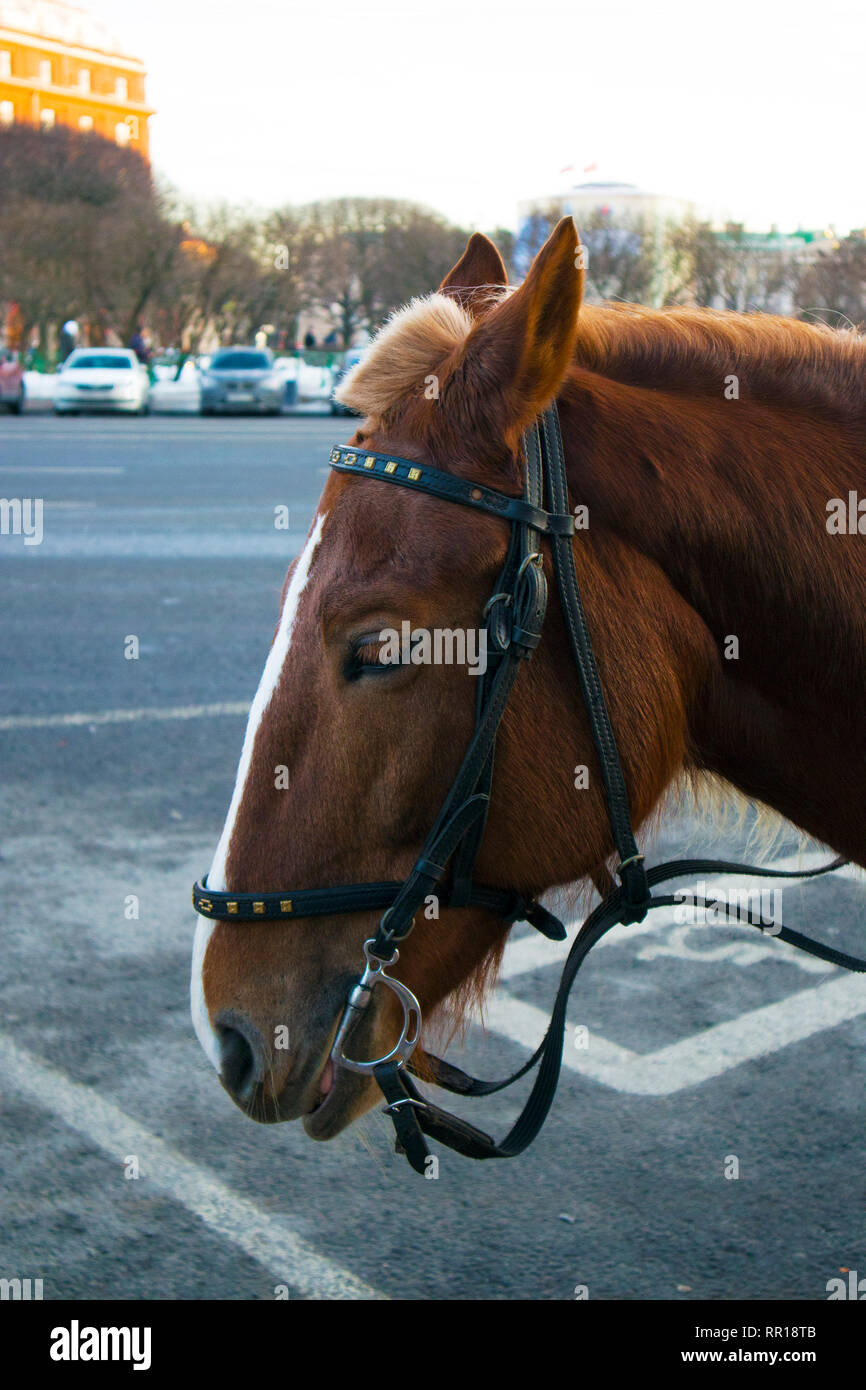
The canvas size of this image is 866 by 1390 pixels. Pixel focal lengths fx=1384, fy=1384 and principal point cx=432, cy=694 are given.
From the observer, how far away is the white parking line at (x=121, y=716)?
6.79 m

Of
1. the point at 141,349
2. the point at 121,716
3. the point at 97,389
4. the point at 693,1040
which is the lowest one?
the point at 693,1040

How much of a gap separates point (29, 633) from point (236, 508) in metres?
6.12

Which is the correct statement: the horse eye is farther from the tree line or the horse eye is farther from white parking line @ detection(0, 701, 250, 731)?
the tree line

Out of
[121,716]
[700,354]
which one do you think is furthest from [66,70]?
[700,354]

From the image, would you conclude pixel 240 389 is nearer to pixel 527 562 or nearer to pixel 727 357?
pixel 727 357

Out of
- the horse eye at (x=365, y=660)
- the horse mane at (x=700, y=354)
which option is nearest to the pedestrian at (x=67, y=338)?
the horse mane at (x=700, y=354)

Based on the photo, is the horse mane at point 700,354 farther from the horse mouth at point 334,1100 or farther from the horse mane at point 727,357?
the horse mouth at point 334,1100

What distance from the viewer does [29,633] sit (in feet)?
28.1

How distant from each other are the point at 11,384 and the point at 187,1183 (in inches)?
1112

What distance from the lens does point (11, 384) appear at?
29078mm

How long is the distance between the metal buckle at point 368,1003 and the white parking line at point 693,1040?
5.84 feet

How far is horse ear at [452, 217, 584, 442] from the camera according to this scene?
5.81 feet

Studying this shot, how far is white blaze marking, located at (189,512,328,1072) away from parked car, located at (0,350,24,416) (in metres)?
28.9

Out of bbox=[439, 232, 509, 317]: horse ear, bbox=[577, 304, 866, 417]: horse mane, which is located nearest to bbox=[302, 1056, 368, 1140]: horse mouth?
bbox=[577, 304, 866, 417]: horse mane
